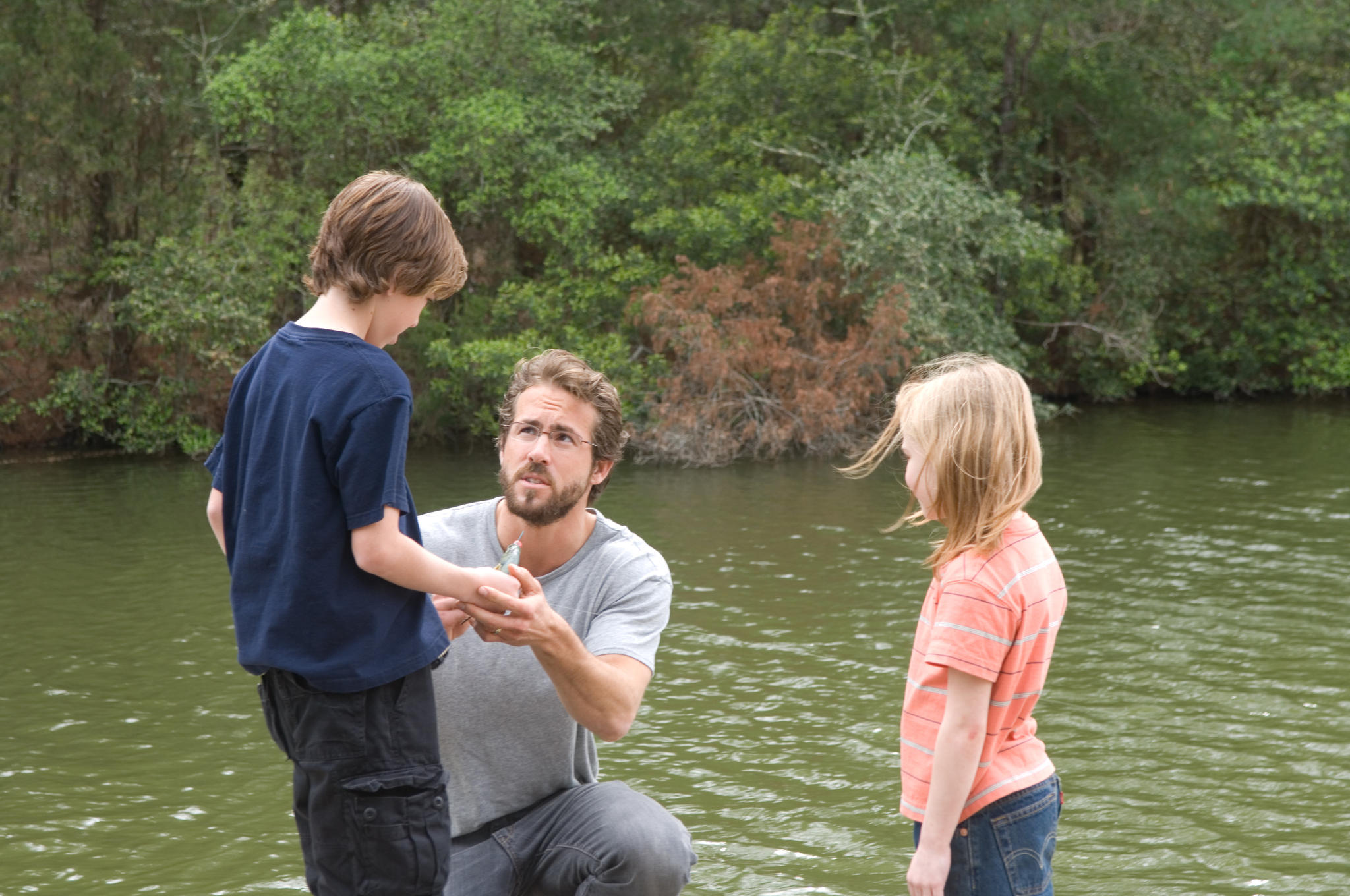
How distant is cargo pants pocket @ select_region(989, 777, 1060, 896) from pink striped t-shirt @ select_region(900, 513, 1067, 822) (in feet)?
0.14

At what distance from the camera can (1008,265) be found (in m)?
20.6

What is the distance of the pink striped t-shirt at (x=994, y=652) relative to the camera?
2539mm

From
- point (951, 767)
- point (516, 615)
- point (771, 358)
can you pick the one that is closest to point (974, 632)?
point (951, 767)

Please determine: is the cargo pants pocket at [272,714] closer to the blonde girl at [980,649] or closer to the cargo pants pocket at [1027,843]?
the blonde girl at [980,649]

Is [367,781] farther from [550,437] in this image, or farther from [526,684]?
[550,437]

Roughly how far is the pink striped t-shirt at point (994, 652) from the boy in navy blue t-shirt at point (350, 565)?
2.83 ft

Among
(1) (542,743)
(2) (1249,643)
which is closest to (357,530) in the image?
(1) (542,743)

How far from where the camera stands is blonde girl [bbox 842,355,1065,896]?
2541 millimetres

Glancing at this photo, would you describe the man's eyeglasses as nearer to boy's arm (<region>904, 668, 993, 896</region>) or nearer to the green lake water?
the green lake water

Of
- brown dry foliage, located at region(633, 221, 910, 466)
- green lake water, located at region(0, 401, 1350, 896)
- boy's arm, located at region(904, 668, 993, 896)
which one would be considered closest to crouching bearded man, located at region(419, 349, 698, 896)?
green lake water, located at region(0, 401, 1350, 896)

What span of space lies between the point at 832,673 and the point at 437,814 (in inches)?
202

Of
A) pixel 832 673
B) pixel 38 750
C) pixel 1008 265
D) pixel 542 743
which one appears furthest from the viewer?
pixel 1008 265

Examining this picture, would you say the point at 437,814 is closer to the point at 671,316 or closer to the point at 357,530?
the point at 357,530

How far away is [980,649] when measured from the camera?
2.52 m
